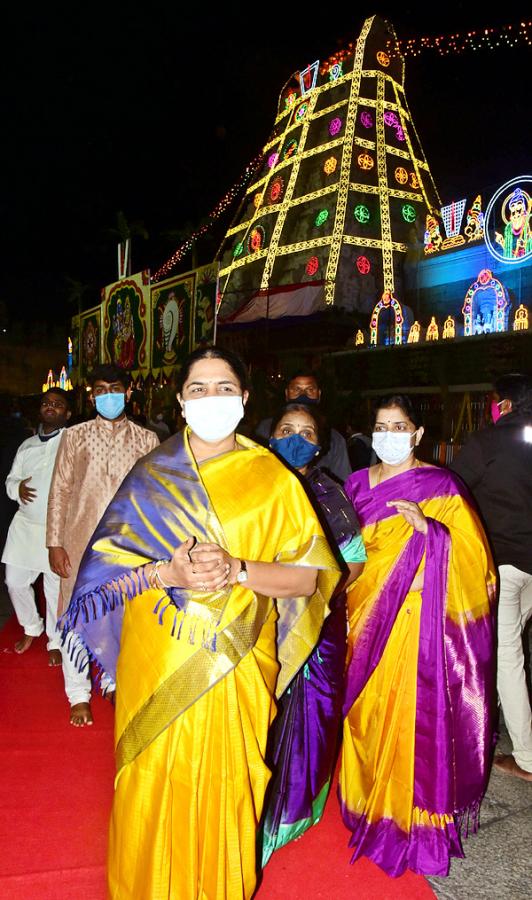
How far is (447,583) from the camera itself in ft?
8.45

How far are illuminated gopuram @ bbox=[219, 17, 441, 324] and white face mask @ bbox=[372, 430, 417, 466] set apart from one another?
19728 mm

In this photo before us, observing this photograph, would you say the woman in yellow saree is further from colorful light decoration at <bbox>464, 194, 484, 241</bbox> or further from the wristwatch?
colorful light decoration at <bbox>464, 194, 484, 241</bbox>

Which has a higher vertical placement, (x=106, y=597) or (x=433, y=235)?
(x=433, y=235)

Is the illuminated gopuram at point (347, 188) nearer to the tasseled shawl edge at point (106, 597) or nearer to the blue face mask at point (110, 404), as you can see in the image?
the blue face mask at point (110, 404)

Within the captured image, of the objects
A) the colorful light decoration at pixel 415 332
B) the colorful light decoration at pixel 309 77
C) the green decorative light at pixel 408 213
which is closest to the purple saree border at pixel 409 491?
the colorful light decoration at pixel 415 332

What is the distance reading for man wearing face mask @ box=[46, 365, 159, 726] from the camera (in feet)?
11.5

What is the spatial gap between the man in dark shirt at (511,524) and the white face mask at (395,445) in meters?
0.71

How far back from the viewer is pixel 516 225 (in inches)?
568

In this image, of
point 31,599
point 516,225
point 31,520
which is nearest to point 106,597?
point 31,520

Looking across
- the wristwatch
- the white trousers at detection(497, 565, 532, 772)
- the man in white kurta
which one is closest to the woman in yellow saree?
the wristwatch

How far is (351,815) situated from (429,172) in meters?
27.8

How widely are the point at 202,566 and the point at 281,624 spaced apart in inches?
21.7

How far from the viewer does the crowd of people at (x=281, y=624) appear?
1754 millimetres

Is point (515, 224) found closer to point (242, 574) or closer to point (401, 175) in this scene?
point (401, 175)
